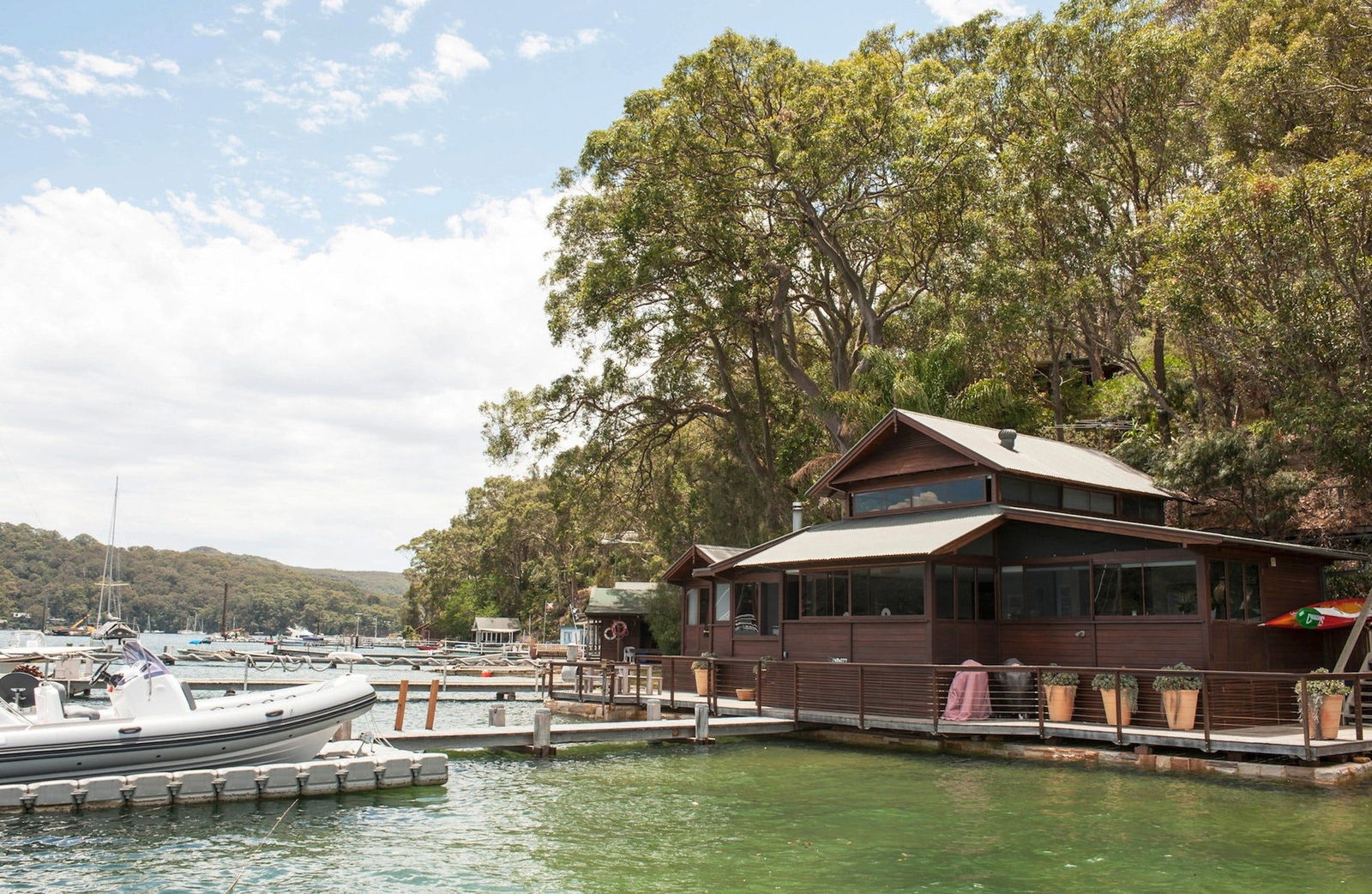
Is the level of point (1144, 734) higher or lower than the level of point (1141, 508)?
lower

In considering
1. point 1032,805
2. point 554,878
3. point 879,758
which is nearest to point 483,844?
point 554,878

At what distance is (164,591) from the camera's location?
577 ft

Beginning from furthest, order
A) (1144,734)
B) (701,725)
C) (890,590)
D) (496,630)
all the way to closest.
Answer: (496,630)
(890,590)
(701,725)
(1144,734)

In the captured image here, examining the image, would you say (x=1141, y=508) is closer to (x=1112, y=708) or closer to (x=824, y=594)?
(x=824, y=594)

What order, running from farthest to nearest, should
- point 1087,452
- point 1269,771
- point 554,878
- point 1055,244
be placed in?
point 1055,244
point 1087,452
point 1269,771
point 554,878

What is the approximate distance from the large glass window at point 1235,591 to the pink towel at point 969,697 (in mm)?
3785

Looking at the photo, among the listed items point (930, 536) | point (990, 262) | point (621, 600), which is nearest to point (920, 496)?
point (930, 536)

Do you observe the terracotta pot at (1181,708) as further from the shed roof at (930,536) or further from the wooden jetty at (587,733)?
the wooden jetty at (587,733)

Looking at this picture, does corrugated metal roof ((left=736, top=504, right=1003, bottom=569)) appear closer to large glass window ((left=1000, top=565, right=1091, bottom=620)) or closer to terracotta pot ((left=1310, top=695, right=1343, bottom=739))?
large glass window ((left=1000, top=565, right=1091, bottom=620))

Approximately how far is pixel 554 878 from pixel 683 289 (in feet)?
77.1

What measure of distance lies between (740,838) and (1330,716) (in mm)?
9196

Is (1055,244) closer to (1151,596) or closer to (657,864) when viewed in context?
(1151,596)

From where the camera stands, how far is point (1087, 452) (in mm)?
24547

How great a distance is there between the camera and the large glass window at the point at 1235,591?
1705 cm
